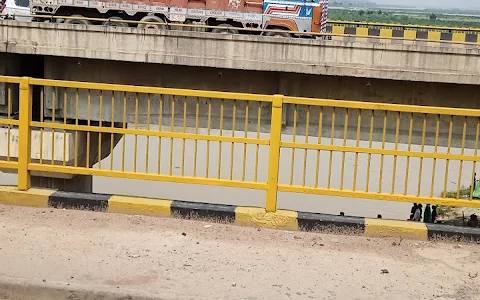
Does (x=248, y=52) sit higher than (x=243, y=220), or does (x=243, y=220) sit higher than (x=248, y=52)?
(x=248, y=52)

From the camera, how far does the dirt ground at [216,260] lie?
5.32 meters

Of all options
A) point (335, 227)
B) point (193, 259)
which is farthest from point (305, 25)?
point (193, 259)

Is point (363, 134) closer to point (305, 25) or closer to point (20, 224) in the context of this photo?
point (305, 25)

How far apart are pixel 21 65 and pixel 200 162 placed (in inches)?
485

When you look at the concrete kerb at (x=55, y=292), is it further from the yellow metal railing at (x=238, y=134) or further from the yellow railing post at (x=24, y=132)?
the yellow railing post at (x=24, y=132)

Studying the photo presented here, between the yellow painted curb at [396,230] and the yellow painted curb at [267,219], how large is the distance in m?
0.71

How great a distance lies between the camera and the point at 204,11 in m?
18.3

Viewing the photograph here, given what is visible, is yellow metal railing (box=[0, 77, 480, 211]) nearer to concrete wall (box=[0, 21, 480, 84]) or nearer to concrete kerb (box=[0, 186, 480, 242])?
concrete kerb (box=[0, 186, 480, 242])

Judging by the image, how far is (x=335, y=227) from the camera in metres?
6.84

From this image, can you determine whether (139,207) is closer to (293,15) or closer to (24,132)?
(24,132)

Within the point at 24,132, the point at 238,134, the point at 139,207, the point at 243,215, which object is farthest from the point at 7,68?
the point at 243,215

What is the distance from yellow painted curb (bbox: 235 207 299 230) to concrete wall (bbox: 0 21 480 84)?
6.41 metres

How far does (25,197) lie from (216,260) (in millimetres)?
2468

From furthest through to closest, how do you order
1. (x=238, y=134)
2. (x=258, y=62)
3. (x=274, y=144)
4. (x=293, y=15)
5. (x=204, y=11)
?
(x=204, y=11), (x=293, y=15), (x=238, y=134), (x=258, y=62), (x=274, y=144)
